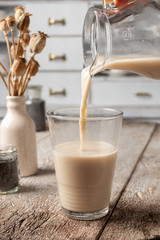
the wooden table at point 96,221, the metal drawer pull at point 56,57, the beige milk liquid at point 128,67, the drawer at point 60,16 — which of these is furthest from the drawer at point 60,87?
the beige milk liquid at point 128,67

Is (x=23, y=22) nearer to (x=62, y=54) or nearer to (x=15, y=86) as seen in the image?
(x=15, y=86)

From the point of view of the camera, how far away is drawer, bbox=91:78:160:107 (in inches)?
98.9

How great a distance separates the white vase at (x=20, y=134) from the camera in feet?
2.99

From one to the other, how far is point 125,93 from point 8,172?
1.83 meters

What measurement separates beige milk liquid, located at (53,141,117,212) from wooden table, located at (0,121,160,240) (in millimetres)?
31

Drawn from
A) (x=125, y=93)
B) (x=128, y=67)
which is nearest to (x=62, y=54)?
(x=125, y=93)

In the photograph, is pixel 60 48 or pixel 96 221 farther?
pixel 60 48

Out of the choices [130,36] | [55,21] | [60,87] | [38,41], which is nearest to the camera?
[130,36]

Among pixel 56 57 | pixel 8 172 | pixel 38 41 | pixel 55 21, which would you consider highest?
pixel 55 21

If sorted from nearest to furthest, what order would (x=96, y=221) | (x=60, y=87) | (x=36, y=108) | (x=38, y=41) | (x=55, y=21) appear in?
(x=96, y=221)
(x=38, y=41)
(x=36, y=108)
(x=55, y=21)
(x=60, y=87)

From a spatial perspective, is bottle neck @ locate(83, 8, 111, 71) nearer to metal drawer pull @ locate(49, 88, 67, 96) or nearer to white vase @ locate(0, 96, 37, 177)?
white vase @ locate(0, 96, 37, 177)

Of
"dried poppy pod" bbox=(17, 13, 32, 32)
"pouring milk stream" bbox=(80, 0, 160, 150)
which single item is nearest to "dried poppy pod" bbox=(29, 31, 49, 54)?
"dried poppy pod" bbox=(17, 13, 32, 32)

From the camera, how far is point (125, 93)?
8.36 ft

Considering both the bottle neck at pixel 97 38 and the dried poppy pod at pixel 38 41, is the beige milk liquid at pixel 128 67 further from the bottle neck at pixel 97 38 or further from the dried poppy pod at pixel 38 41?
the dried poppy pod at pixel 38 41
